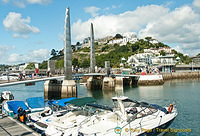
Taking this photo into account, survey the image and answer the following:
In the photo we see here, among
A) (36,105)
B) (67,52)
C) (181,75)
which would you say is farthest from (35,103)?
(181,75)

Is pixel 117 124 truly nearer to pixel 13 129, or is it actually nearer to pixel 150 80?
pixel 13 129

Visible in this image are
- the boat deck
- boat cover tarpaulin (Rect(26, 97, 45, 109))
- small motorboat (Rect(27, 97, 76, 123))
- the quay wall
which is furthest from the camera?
the quay wall

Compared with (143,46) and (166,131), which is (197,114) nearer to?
(166,131)

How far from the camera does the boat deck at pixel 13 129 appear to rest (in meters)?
13.3

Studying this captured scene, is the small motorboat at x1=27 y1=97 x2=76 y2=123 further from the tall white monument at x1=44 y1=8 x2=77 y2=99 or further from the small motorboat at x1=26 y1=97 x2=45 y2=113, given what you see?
the tall white monument at x1=44 y1=8 x2=77 y2=99

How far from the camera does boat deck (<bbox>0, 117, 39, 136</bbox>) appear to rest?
525 inches

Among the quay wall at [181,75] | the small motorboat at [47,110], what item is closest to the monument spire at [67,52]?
the small motorboat at [47,110]

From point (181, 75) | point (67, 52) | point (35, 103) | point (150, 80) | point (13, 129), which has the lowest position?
point (13, 129)

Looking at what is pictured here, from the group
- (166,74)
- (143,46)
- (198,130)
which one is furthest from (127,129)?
(143,46)

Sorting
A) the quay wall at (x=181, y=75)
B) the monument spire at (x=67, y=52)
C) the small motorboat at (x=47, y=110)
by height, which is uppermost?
the monument spire at (x=67, y=52)

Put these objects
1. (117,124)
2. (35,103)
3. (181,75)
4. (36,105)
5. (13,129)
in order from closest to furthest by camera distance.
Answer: (117,124)
(13,129)
(36,105)
(35,103)
(181,75)

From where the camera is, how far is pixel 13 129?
47.2 ft

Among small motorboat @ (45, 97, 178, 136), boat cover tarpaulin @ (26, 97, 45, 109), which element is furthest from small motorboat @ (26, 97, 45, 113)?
small motorboat @ (45, 97, 178, 136)

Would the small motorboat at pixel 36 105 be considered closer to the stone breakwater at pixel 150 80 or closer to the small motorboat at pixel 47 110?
the small motorboat at pixel 47 110
